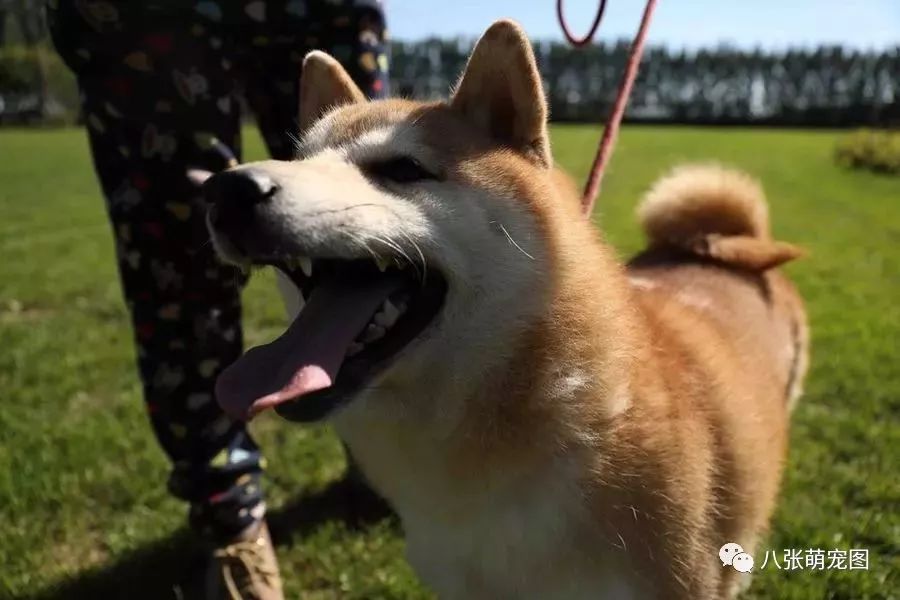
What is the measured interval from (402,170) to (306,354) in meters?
0.44

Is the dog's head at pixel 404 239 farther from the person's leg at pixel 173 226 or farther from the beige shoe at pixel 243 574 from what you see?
the beige shoe at pixel 243 574

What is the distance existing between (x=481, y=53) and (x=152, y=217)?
3.48 feet

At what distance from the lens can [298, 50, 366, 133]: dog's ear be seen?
1901 mm

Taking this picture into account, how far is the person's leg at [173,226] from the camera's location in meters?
2.04

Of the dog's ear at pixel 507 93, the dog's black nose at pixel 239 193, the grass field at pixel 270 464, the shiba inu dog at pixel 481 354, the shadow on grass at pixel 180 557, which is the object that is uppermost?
the dog's ear at pixel 507 93

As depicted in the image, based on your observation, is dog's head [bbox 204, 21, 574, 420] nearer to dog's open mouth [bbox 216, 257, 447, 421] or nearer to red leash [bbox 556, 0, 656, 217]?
dog's open mouth [bbox 216, 257, 447, 421]

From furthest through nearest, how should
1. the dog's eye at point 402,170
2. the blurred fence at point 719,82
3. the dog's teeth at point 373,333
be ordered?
1. the blurred fence at point 719,82
2. the dog's eye at point 402,170
3. the dog's teeth at point 373,333

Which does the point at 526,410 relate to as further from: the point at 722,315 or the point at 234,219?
the point at 722,315

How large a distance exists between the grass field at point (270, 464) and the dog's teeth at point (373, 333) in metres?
0.82

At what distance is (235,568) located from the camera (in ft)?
7.35

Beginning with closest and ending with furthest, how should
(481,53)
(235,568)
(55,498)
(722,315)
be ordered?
(481,53)
(235,568)
(722,315)
(55,498)

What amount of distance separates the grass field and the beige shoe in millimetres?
132

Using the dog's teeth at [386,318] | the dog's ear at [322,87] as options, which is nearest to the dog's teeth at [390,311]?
the dog's teeth at [386,318]

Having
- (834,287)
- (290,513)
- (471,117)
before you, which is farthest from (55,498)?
(834,287)
